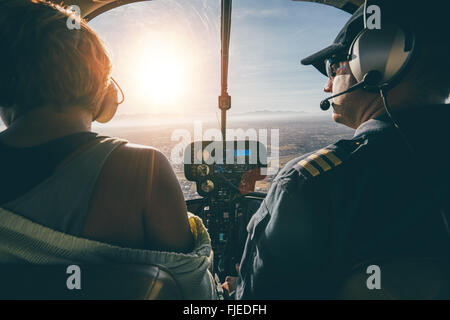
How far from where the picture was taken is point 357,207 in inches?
21.6

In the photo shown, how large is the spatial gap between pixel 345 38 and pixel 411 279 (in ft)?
2.26

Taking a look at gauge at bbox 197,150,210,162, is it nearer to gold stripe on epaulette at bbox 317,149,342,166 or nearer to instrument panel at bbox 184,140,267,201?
instrument panel at bbox 184,140,267,201

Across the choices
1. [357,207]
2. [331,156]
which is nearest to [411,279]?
[357,207]

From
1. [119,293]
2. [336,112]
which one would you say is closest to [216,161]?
[336,112]

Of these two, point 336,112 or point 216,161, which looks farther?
point 216,161

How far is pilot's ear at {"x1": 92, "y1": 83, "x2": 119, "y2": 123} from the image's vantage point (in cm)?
75

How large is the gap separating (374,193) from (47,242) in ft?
2.34

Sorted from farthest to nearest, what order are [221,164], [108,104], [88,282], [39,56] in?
[221,164]
[108,104]
[39,56]
[88,282]

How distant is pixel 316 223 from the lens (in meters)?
0.58

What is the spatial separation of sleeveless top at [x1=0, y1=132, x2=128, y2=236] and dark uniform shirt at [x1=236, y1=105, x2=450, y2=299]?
0.45 m

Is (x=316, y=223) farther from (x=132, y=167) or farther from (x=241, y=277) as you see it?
(x=132, y=167)

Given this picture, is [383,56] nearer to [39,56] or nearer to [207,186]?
[39,56]

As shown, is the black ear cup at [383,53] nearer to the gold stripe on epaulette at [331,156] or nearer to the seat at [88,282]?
the gold stripe on epaulette at [331,156]

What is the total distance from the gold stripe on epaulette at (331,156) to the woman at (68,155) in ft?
1.28
